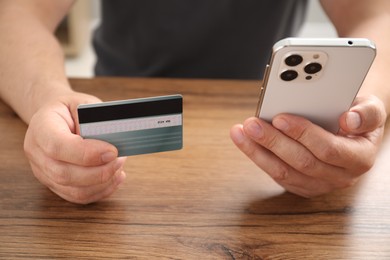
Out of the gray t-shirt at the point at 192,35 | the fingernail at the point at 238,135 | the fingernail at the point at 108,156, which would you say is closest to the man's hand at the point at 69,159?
the fingernail at the point at 108,156

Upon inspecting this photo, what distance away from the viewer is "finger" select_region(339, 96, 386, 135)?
59 cm

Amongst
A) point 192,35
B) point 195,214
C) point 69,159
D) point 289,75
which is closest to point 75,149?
point 69,159

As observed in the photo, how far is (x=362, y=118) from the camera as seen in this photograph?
A: 0.60m

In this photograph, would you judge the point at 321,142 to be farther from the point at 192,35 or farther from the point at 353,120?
the point at 192,35

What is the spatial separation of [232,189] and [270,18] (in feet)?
1.83

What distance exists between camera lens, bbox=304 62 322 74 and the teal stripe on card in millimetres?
177

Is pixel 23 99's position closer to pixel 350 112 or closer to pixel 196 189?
pixel 196 189

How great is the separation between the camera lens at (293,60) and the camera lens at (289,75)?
15mm

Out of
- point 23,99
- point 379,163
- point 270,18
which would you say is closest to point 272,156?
point 379,163

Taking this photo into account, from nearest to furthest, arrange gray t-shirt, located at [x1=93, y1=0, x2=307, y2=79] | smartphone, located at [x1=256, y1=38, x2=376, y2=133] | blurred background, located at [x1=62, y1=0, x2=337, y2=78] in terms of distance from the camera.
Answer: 1. smartphone, located at [x1=256, y1=38, x2=376, y2=133]
2. gray t-shirt, located at [x1=93, y1=0, x2=307, y2=79]
3. blurred background, located at [x1=62, y1=0, x2=337, y2=78]

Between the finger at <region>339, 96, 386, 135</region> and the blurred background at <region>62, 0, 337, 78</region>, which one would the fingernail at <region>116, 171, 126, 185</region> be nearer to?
the finger at <region>339, 96, 386, 135</region>

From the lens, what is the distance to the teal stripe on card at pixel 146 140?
0.57m

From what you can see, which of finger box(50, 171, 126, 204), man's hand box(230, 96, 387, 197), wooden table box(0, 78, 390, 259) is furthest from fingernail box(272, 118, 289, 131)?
finger box(50, 171, 126, 204)

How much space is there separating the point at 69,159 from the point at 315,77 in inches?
13.0
